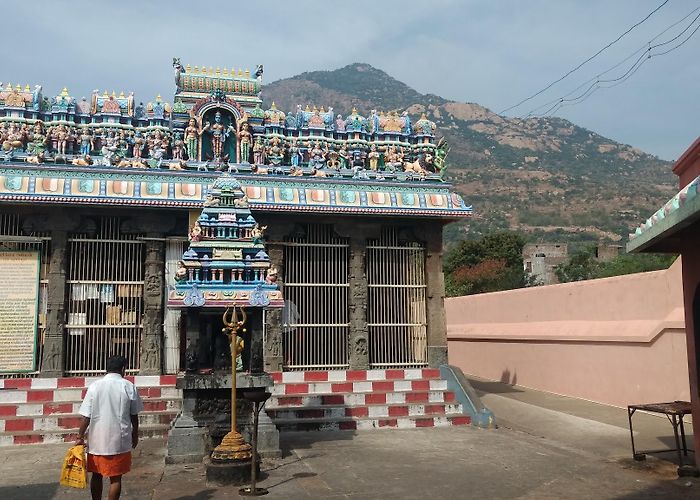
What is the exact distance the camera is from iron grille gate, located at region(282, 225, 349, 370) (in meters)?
13.9

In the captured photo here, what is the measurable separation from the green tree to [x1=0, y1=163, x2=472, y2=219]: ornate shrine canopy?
22725 mm

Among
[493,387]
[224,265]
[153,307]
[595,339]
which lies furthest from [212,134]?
[493,387]

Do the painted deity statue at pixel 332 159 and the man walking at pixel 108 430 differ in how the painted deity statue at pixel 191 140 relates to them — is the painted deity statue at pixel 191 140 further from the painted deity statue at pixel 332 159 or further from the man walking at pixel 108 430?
the man walking at pixel 108 430

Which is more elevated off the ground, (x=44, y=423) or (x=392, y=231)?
(x=392, y=231)

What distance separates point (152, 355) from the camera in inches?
510

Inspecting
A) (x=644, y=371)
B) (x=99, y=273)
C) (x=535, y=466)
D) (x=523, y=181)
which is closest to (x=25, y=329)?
(x=99, y=273)

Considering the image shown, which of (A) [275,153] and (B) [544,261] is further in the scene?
(B) [544,261]

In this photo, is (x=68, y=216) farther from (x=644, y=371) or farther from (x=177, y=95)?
(x=644, y=371)

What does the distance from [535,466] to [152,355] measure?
7.77 meters

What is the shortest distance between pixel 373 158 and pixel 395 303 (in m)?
3.37

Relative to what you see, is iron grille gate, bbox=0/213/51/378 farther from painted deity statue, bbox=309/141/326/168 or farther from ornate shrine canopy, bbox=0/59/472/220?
painted deity statue, bbox=309/141/326/168

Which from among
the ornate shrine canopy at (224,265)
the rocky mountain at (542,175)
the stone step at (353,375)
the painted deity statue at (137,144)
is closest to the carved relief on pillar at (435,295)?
the stone step at (353,375)

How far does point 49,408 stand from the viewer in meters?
11.4

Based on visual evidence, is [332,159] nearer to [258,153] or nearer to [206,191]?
[258,153]
